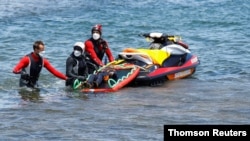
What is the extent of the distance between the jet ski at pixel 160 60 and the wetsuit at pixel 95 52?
1.18 ft

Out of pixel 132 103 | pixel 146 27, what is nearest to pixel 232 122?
pixel 132 103

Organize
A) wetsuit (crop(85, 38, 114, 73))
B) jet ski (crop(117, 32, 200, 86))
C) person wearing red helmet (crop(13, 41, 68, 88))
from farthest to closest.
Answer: wetsuit (crop(85, 38, 114, 73)) → jet ski (crop(117, 32, 200, 86)) → person wearing red helmet (crop(13, 41, 68, 88))

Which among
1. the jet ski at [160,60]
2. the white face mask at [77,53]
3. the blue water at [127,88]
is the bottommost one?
the blue water at [127,88]

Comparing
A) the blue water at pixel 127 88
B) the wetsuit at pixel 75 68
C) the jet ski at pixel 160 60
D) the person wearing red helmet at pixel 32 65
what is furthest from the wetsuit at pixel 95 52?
the person wearing red helmet at pixel 32 65

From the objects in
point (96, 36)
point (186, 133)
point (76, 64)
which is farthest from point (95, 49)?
point (186, 133)

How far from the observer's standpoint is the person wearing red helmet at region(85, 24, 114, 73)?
14078 millimetres

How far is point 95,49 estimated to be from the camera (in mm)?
14445

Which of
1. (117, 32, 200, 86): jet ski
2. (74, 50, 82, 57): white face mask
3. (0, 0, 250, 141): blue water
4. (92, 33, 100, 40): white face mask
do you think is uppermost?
(92, 33, 100, 40): white face mask

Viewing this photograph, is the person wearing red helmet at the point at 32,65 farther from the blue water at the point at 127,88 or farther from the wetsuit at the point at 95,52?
the wetsuit at the point at 95,52

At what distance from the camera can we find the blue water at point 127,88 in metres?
10.6

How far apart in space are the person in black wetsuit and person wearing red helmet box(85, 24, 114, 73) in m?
Answer: 0.58

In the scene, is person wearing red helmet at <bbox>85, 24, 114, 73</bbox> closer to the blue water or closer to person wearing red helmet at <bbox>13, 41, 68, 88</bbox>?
the blue water

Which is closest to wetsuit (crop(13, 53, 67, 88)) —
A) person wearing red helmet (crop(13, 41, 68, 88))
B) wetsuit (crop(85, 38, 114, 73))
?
person wearing red helmet (crop(13, 41, 68, 88))

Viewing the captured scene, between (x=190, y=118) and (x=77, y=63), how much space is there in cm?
309
